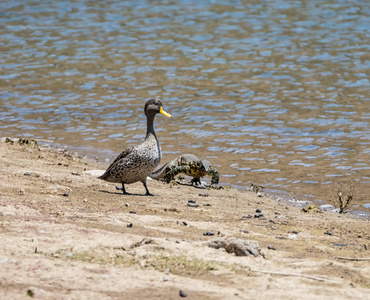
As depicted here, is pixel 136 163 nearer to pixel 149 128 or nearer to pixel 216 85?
pixel 149 128

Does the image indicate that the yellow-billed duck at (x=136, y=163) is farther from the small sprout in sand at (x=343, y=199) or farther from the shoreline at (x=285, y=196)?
the small sprout in sand at (x=343, y=199)

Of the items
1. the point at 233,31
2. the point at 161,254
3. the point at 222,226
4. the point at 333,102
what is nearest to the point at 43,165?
the point at 222,226

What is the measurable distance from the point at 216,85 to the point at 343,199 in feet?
29.7

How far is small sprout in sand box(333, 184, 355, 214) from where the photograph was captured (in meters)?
9.45

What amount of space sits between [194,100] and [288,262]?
11.1 m

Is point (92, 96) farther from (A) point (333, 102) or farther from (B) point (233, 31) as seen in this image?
(B) point (233, 31)

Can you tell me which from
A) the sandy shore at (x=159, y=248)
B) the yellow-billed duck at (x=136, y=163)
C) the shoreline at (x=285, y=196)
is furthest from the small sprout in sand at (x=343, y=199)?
the yellow-billed duck at (x=136, y=163)

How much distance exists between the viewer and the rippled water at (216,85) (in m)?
12.7

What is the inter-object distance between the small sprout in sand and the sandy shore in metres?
0.26

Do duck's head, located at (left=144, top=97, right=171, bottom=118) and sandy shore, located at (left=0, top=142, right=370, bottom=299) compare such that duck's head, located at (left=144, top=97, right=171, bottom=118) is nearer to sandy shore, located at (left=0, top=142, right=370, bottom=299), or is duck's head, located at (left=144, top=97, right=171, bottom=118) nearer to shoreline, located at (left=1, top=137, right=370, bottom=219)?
sandy shore, located at (left=0, top=142, right=370, bottom=299)

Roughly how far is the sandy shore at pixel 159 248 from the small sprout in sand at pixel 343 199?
0.26 m

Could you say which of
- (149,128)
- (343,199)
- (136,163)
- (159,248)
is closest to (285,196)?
(343,199)

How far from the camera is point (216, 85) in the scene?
1845 centimetres

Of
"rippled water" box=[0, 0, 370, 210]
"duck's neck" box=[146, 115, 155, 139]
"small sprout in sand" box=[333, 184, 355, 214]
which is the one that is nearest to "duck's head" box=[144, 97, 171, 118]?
"duck's neck" box=[146, 115, 155, 139]
